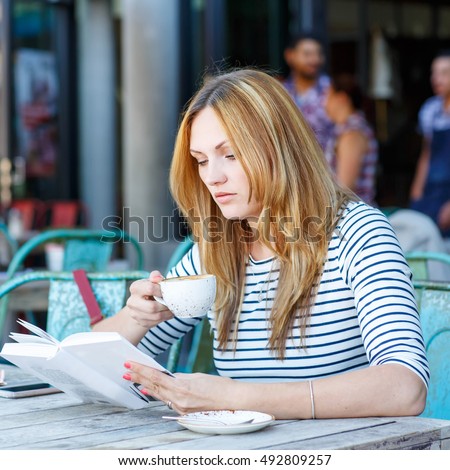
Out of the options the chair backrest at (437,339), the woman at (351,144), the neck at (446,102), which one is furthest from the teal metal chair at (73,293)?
the neck at (446,102)

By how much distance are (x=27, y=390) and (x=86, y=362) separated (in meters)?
0.33

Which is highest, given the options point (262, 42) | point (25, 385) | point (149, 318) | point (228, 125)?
point (262, 42)

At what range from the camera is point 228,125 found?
78.5 inches

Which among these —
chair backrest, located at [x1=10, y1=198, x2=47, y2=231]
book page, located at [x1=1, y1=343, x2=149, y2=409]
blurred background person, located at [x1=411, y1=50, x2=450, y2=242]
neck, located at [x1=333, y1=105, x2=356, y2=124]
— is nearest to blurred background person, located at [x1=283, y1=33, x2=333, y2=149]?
neck, located at [x1=333, y1=105, x2=356, y2=124]

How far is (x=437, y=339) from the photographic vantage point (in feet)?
6.99

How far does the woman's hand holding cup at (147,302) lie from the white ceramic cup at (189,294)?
0.30 ft

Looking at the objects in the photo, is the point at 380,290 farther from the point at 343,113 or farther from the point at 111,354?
the point at 343,113

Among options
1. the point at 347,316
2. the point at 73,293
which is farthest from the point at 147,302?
the point at 73,293

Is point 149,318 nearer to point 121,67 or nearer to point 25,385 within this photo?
point 25,385

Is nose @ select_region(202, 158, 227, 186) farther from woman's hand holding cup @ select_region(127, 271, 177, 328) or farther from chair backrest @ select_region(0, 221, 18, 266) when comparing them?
chair backrest @ select_region(0, 221, 18, 266)

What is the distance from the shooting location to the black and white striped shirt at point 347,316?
67.8 inches
